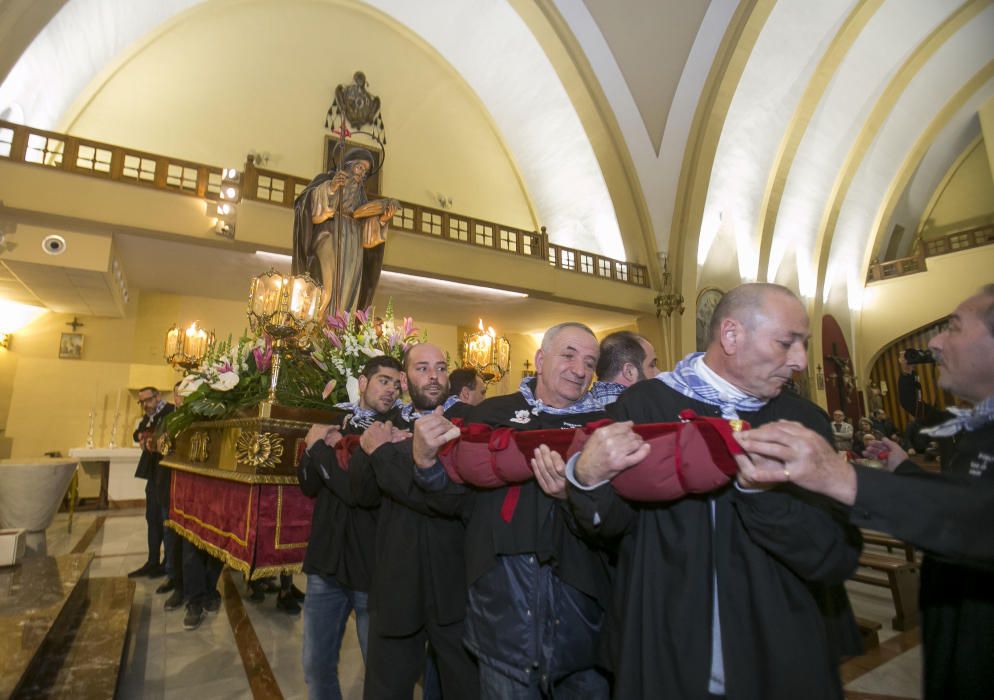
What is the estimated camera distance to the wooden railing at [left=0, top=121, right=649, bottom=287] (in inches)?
281

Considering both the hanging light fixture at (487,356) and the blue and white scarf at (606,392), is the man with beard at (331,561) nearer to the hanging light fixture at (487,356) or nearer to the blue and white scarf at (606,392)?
the blue and white scarf at (606,392)

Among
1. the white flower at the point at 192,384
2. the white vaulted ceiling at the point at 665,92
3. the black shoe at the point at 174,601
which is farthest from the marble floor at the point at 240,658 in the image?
the white vaulted ceiling at the point at 665,92

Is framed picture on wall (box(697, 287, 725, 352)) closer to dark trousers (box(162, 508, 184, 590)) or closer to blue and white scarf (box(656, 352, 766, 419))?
dark trousers (box(162, 508, 184, 590))

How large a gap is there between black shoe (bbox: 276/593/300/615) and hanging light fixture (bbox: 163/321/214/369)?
7.22ft

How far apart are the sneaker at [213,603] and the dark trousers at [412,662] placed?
8.29ft

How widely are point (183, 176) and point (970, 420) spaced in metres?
9.31

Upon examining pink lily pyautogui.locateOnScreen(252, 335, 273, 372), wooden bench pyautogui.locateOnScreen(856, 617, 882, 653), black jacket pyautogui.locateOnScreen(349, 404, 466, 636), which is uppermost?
pink lily pyautogui.locateOnScreen(252, 335, 273, 372)

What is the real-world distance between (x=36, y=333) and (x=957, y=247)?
23.0m

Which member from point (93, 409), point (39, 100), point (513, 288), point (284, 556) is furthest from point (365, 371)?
point (39, 100)

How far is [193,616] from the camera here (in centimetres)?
363

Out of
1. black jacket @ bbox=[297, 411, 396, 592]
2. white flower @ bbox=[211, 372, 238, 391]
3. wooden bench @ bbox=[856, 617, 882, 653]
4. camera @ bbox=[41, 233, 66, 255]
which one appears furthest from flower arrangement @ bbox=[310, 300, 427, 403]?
camera @ bbox=[41, 233, 66, 255]

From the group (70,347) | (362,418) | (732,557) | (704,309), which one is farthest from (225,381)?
(704,309)

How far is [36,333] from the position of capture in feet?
31.2

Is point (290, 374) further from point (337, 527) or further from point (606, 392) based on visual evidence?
point (606, 392)
